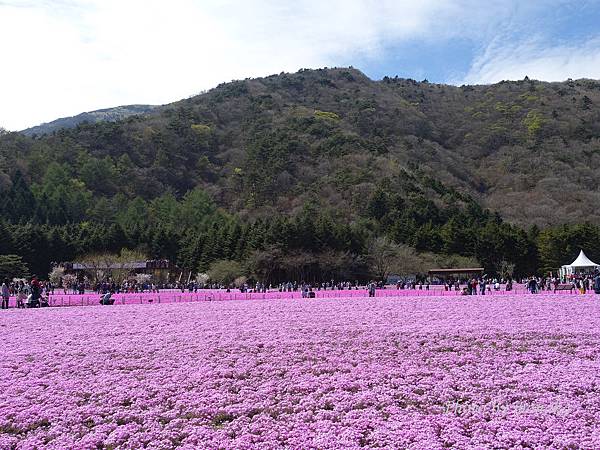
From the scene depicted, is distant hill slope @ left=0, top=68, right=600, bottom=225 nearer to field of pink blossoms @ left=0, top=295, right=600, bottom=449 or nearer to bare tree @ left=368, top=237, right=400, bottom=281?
bare tree @ left=368, top=237, right=400, bottom=281

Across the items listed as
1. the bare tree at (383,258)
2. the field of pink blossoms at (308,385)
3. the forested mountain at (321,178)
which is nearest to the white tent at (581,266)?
the forested mountain at (321,178)

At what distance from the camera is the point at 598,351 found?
12.9 metres

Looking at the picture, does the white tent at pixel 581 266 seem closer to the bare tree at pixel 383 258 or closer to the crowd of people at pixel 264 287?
the crowd of people at pixel 264 287

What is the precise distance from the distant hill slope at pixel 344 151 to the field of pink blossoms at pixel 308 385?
206 ft

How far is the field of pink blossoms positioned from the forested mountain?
40.9 m

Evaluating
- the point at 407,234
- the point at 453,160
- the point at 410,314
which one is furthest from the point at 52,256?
the point at 453,160

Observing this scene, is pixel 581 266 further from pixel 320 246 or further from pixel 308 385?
pixel 308 385

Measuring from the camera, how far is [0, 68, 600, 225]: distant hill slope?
90938 millimetres

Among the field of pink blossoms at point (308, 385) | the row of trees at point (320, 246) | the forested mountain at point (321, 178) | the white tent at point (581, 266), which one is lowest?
the field of pink blossoms at point (308, 385)

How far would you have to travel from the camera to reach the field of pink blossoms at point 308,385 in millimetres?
7766

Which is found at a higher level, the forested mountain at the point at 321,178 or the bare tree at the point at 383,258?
the forested mountain at the point at 321,178

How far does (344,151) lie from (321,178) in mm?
11132

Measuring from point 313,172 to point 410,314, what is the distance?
248ft

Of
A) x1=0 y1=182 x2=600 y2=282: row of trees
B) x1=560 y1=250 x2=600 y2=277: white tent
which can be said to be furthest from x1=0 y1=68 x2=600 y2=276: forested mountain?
x1=560 y1=250 x2=600 y2=277: white tent
